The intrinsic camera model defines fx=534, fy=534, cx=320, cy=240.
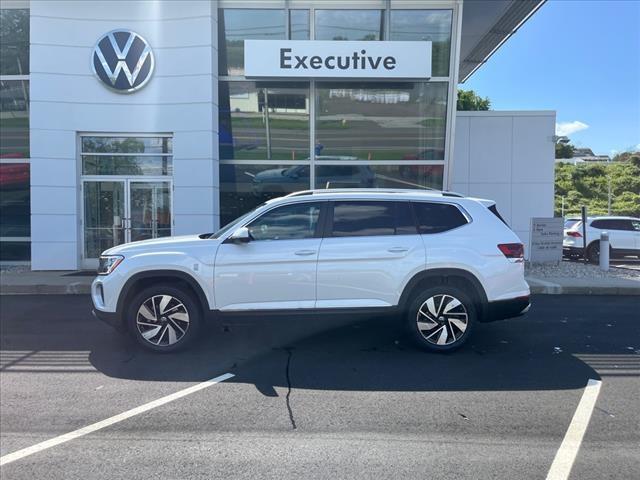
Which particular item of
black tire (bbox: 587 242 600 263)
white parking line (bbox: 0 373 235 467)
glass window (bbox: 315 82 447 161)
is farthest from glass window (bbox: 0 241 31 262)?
black tire (bbox: 587 242 600 263)

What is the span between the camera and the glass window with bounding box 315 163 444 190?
13.4m

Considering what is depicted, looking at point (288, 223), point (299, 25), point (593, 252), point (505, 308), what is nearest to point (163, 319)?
point (288, 223)

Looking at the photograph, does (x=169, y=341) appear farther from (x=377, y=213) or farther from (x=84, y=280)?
(x=84, y=280)

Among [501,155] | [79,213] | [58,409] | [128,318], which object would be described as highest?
[501,155]

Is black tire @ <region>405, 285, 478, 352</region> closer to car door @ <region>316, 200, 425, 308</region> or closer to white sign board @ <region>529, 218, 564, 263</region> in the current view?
car door @ <region>316, 200, 425, 308</region>

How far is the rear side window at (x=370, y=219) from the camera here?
19.6 feet

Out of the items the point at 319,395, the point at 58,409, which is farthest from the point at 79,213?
the point at 319,395

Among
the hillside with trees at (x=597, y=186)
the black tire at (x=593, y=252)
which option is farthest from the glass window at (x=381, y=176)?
the hillside with trees at (x=597, y=186)

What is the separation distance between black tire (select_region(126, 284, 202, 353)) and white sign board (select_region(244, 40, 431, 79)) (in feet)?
26.0

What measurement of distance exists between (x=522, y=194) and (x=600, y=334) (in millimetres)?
9067

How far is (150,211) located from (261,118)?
11.6 ft

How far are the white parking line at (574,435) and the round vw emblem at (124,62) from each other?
36.8 ft

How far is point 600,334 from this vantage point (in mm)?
6973

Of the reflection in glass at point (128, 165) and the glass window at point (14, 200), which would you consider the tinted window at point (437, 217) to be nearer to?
the reflection in glass at point (128, 165)
